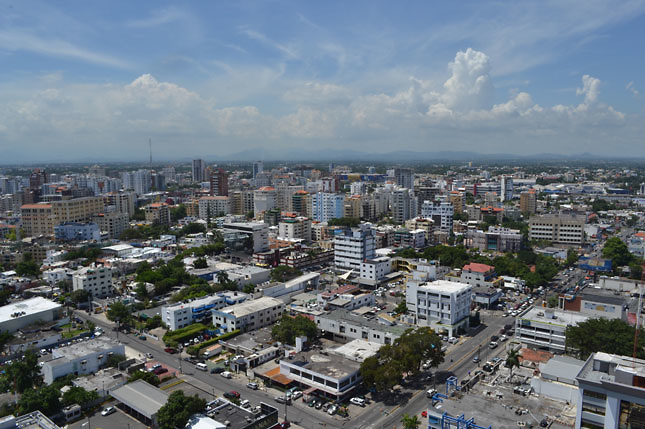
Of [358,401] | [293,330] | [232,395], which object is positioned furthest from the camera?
[293,330]

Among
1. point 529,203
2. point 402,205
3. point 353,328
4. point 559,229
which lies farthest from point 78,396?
point 529,203

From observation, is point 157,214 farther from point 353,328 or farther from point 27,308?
point 353,328

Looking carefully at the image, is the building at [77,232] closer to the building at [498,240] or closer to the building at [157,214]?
the building at [157,214]

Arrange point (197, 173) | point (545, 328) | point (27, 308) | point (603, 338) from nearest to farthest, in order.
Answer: point (603, 338) → point (545, 328) → point (27, 308) → point (197, 173)

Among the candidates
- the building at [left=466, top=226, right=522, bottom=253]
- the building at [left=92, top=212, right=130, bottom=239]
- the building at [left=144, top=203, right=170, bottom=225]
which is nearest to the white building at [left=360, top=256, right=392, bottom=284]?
the building at [left=466, top=226, right=522, bottom=253]

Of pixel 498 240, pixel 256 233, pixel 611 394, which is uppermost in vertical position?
pixel 611 394

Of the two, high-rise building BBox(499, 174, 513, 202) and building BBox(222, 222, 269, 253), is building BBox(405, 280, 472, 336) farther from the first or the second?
high-rise building BBox(499, 174, 513, 202)

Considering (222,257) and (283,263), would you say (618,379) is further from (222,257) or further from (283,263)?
(222,257)
